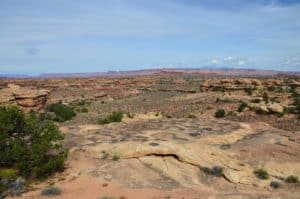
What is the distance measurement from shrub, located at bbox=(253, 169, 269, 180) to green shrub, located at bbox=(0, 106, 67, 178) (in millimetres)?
7599

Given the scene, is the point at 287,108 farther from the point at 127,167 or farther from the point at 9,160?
the point at 9,160

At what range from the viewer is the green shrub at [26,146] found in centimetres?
1355

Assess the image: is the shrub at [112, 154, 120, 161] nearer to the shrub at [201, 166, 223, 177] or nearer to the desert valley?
the desert valley

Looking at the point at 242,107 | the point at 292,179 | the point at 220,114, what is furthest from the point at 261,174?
the point at 242,107

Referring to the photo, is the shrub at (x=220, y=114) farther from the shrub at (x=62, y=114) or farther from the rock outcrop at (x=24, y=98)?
the rock outcrop at (x=24, y=98)

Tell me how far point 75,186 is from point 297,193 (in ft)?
25.5

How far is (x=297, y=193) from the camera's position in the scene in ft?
42.9

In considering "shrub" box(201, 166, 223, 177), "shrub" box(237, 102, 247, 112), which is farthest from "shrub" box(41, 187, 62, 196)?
"shrub" box(237, 102, 247, 112)

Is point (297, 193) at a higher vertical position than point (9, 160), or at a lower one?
lower

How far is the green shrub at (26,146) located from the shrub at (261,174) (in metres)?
7.60

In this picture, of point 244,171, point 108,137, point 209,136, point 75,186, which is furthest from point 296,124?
point 75,186

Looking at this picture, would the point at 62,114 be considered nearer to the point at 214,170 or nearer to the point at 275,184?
the point at 214,170

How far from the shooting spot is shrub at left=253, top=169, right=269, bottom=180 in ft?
48.0

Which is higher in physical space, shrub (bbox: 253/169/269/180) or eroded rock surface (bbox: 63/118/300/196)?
eroded rock surface (bbox: 63/118/300/196)
